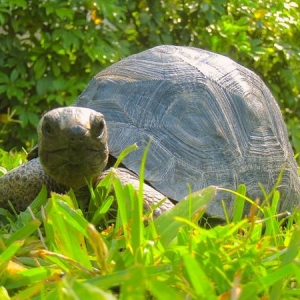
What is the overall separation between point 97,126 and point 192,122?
15.7 inches

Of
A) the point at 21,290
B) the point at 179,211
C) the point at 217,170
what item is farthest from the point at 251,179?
the point at 21,290

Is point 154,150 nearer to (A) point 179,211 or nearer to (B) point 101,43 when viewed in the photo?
(A) point 179,211

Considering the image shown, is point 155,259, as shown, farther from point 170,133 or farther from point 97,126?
point 170,133

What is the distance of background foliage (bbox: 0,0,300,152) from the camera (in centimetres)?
412

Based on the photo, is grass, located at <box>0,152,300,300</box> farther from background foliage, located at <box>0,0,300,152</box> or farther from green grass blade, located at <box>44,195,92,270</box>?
background foliage, located at <box>0,0,300,152</box>

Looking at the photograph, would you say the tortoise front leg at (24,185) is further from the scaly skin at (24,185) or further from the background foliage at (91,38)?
the background foliage at (91,38)

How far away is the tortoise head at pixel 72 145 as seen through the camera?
5.83ft

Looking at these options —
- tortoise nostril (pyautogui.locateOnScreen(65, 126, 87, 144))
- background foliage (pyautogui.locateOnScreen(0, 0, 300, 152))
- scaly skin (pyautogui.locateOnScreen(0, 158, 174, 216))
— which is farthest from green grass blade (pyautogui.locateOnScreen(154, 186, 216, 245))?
background foliage (pyautogui.locateOnScreen(0, 0, 300, 152))

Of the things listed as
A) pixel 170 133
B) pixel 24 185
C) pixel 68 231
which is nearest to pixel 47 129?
pixel 24 185

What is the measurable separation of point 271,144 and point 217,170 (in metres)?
0.34

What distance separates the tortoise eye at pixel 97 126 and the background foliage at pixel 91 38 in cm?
200

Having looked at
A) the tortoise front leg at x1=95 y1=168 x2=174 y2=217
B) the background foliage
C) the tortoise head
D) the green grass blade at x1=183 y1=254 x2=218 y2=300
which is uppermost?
the green grass blade at x1=183 y1=254 x2=218 y2=300

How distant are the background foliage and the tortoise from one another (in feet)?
5.55

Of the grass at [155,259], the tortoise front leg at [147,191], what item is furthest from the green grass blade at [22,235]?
the tortoise front leg at [147,191]
